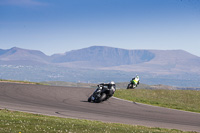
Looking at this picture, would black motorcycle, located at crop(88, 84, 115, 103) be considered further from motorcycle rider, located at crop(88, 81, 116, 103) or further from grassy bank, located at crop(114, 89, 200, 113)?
grassy bank, located at crop(114, 89, 200, 113)

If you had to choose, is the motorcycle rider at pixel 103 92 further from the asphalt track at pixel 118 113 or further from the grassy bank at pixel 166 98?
the grassy bank at pixel 166 98

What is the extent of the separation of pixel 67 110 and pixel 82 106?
8.59 ft

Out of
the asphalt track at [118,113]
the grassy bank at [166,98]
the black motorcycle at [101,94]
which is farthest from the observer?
the grassy bank at [166,98]

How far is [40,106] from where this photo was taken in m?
24.5

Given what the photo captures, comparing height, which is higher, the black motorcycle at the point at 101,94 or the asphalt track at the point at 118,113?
the black motorcycle at the point at 101,94

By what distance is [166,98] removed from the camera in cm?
3459

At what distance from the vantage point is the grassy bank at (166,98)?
30.0 meters

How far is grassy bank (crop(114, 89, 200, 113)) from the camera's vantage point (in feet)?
98.5

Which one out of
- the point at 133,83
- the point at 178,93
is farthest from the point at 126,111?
the point at 133,83

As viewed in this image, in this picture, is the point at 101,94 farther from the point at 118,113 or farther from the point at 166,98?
the point at 166,98

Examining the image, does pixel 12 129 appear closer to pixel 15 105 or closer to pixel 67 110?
pixel 67 110

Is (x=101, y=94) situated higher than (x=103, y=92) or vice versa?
(x=103, y=92)

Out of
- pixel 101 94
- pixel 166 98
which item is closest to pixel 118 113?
pixel 101 94

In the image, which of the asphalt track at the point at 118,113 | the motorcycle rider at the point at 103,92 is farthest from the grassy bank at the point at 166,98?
the asphalt track at the point at 118,113
